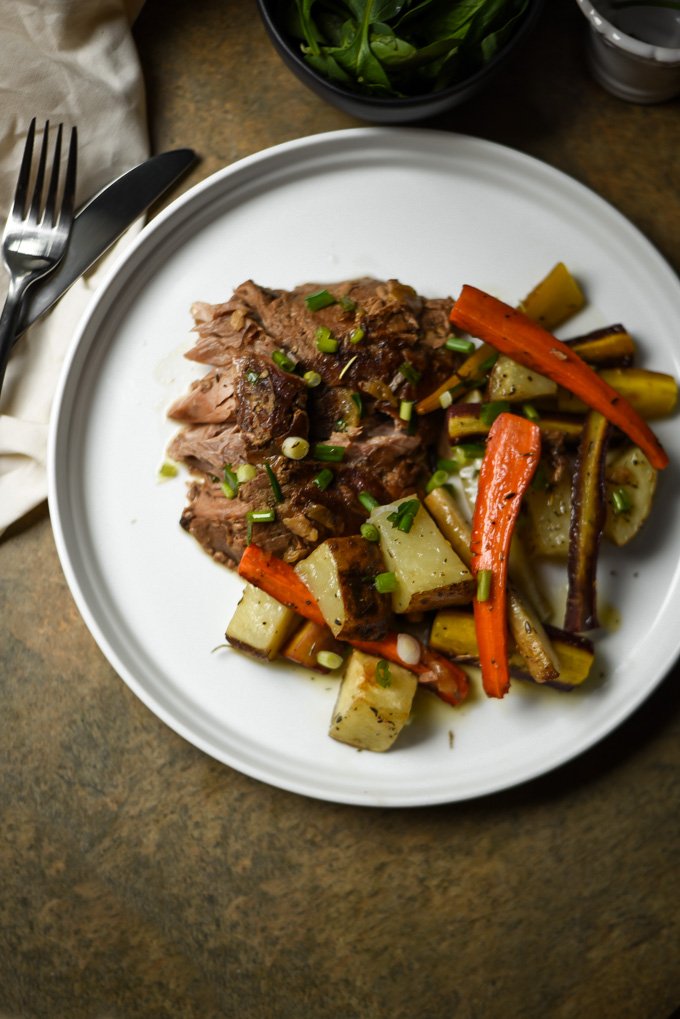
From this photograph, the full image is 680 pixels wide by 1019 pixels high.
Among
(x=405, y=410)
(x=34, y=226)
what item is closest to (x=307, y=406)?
(x=405, y=410)

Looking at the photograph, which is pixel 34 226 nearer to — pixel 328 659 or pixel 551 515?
pixel 328 659

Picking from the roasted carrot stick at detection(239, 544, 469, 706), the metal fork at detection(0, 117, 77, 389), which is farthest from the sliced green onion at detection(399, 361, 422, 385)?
the metal fork at detection(0, 117, 77, 389)

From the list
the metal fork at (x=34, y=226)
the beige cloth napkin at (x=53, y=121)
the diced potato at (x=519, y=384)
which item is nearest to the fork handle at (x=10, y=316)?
the metal fork at (x=34, y=226)

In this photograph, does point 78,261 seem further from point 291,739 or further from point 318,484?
point 291,739

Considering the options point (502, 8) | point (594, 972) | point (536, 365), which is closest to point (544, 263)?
point (536, 365)


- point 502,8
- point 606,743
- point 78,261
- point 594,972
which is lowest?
point 594,972

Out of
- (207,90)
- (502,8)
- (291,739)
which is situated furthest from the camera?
(207,90)

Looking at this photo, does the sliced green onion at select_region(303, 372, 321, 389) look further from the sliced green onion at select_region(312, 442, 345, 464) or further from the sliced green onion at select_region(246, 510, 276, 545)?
the sliced green onion at select_region(246, 510, 276, 545)
